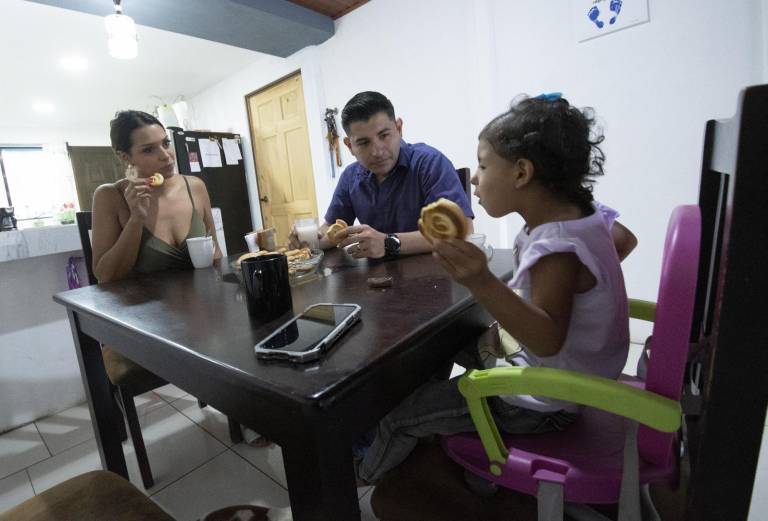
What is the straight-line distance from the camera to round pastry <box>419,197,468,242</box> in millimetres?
572

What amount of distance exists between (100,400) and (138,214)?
61 cm

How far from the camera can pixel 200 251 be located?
1381 mm

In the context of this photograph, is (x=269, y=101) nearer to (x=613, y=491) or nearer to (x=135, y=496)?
(x=135, y=496)

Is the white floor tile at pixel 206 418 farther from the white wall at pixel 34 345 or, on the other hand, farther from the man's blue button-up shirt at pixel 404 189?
the man's blue button-up shirt at pixel 404 189

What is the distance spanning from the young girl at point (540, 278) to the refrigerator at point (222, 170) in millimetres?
3890

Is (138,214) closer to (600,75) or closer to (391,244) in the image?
(391,244)

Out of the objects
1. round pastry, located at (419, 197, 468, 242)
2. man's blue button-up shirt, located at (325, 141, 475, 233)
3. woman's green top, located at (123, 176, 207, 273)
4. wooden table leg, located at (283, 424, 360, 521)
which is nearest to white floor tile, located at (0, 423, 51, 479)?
woman's green top, located at (123, 176, 207, 273)

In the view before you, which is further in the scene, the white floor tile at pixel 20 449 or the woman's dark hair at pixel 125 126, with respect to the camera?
the white floor tile at pixel 20 449

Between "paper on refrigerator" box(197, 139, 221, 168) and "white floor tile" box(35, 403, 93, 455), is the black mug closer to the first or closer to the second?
"white floor tile" box(35, 403, 93, 455)

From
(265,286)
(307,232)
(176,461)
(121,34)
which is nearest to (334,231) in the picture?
(307,232)

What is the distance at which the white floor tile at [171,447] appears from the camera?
59.0 inches

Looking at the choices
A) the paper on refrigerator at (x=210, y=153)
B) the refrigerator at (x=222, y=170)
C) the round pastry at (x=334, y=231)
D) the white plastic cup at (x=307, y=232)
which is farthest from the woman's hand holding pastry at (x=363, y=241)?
the paper on refrigerator at (x=210, y=153)

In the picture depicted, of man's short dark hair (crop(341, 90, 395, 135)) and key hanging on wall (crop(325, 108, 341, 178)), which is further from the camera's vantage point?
key hanging on wall (crop(325, 108, 341, 178))

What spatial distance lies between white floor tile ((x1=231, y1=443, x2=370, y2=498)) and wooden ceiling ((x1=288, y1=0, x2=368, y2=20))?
3.22m
